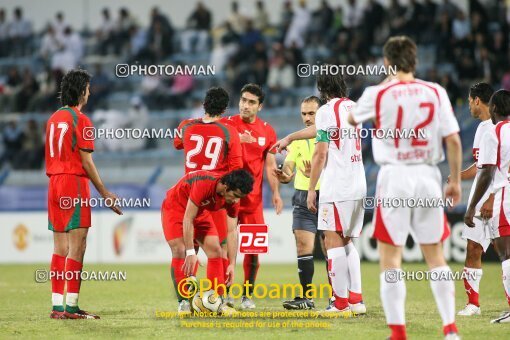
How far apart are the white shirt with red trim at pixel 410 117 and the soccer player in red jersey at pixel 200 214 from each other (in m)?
1.83

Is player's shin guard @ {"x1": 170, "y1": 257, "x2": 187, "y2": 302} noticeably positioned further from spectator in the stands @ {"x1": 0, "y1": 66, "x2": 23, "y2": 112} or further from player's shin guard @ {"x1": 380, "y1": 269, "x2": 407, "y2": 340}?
spectator in the stands @ {"x1": 0, "y1": 66, "x2": 23, "y2": 112}

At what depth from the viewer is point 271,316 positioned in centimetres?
879

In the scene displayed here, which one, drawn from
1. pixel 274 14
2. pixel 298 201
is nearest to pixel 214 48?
pixel 274 14

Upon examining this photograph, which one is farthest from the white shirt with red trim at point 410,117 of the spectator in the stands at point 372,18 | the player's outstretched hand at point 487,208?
the spectator in the stands at point 372,18

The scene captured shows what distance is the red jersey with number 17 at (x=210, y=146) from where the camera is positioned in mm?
8820

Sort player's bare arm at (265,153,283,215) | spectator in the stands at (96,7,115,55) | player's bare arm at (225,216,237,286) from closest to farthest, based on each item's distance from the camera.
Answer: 1. player's bare arm at (225,216,237,286)
2. player's bare arm at (265,153,283,215)
3. spectator in the stands at (96,7,115,55)

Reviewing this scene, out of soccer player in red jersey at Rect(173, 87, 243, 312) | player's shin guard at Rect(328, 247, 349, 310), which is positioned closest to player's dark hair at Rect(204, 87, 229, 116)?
soccer player in red jersey at Rect(173, 87, 243, 312)

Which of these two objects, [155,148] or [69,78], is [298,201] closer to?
[69,78]

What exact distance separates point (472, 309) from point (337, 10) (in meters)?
14.9

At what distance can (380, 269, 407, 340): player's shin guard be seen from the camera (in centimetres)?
615

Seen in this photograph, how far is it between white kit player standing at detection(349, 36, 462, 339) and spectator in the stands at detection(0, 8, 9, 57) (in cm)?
2113

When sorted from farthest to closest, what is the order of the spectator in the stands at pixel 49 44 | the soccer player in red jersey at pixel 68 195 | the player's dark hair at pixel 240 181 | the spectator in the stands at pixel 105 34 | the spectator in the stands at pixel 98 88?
the spectator in the stands at pixel 105 34 < the spectator in the stands at pixel 49 44 < the spectator in the stands at pixel 98 88 < the soccer player in red jersey at pixel 68 195 < the player's dark hair at pixel 240 181

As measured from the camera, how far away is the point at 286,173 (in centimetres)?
1004

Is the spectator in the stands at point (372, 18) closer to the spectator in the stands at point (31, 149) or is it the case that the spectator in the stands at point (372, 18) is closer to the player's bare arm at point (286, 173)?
the spectator in the stands at point (31, 149)
